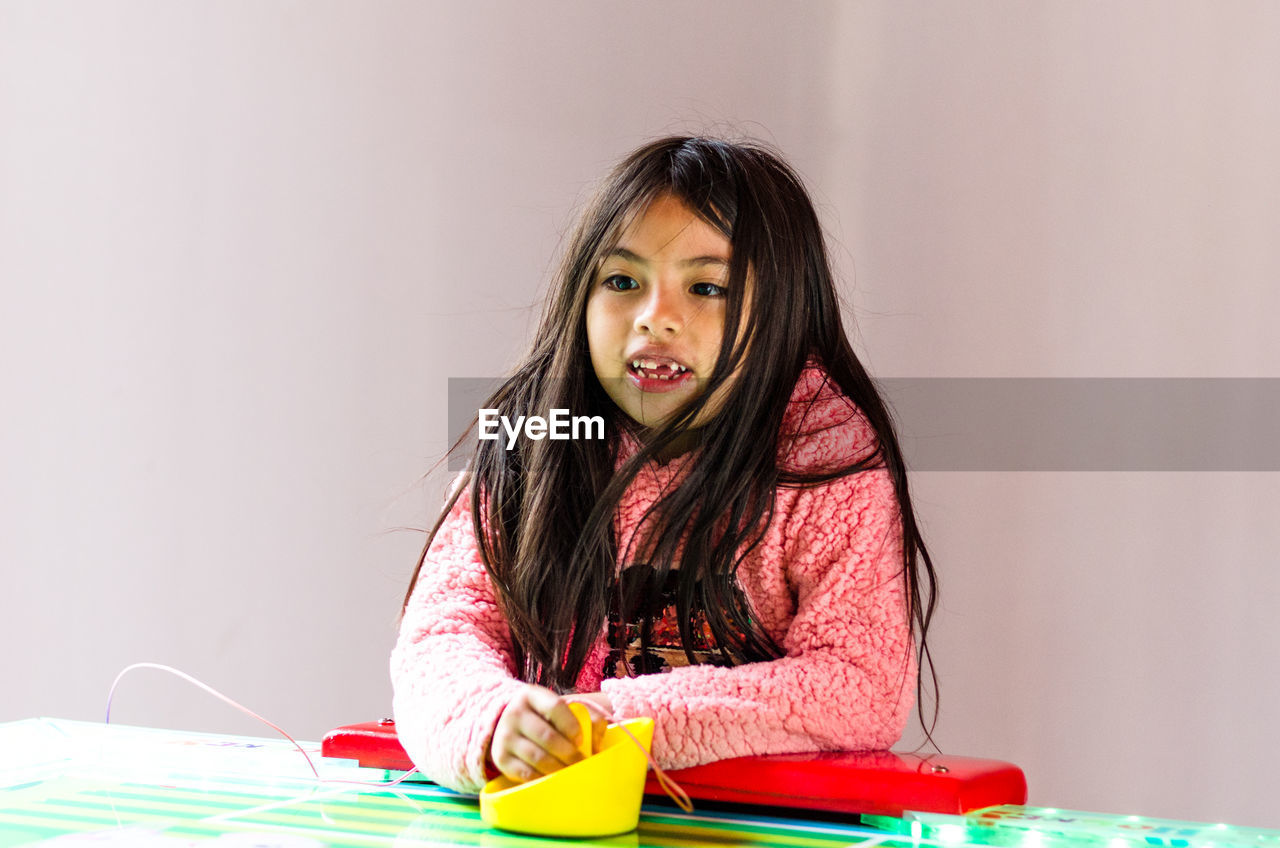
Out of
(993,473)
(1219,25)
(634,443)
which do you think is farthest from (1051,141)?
(634,443)

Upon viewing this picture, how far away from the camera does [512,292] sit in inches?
60.8

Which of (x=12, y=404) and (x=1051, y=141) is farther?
(x=12, y=404)

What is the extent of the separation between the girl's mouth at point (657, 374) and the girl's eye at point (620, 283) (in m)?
0.05

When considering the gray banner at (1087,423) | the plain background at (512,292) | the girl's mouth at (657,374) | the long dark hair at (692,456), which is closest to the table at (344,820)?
the long dark hair at (692,456)

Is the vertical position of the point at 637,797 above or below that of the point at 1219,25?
below

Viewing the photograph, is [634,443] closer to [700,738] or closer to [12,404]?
[700,738]

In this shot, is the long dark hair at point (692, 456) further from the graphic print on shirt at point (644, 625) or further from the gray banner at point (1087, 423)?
the gray banner at point (1087, 423)

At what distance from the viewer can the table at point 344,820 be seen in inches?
22.9

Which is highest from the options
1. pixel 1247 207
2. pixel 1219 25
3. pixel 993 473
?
pixel 1219 25

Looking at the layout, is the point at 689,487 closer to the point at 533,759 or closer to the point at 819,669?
the point at 819,669

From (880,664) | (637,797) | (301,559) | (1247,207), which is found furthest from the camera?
(301,559)

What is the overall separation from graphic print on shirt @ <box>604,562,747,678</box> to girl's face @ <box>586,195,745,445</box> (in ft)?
0.36

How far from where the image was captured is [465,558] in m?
0.86

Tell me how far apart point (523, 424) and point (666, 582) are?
17cm
